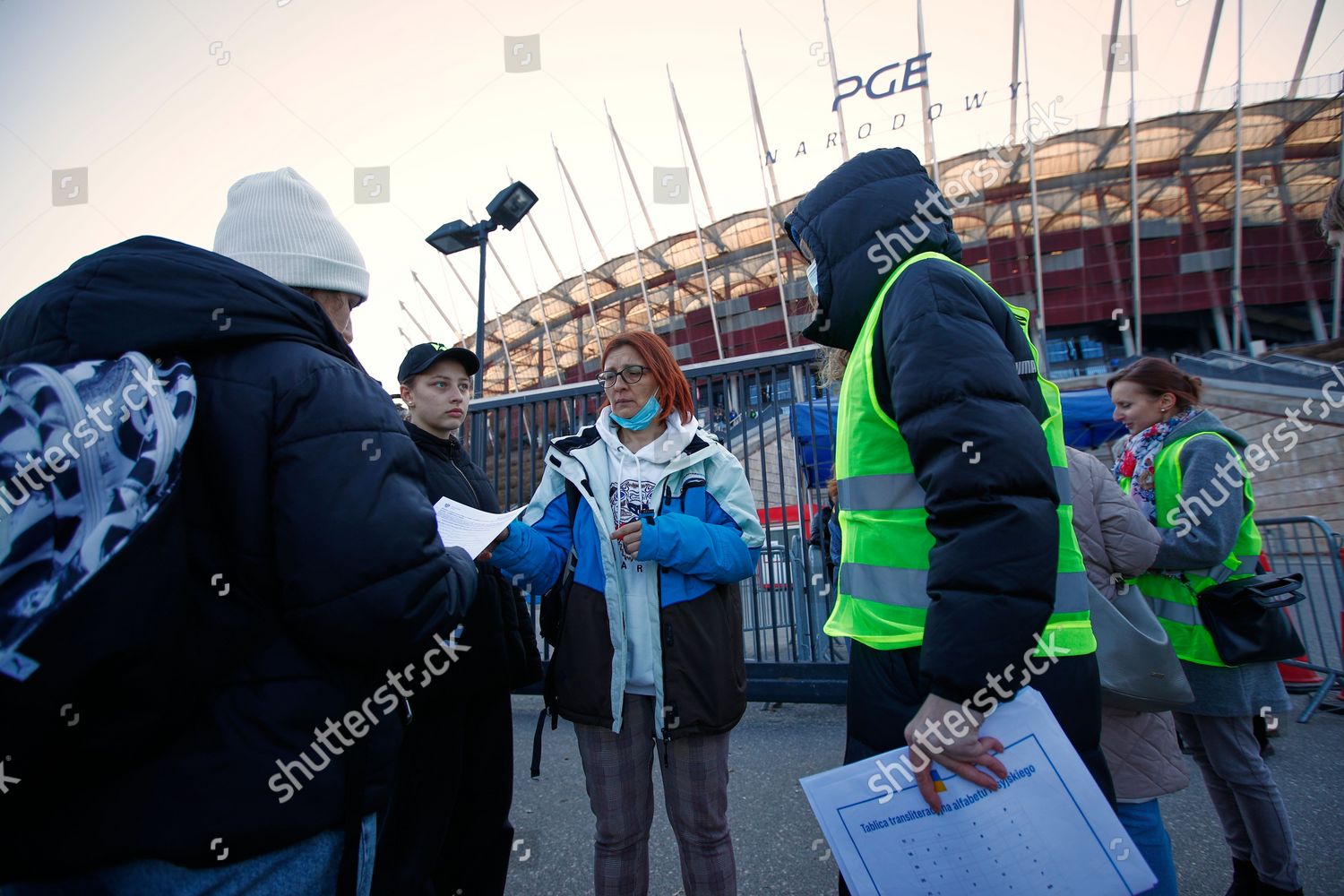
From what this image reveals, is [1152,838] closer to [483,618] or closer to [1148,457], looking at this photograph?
[1148,457]

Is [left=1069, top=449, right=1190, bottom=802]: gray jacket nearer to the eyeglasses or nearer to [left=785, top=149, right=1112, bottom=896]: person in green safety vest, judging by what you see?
[left=785, top=149, right=1112, bottom=896]: person in green safety vest

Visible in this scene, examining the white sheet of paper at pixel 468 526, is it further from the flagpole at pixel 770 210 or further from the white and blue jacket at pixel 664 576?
the flagpole at pixel 770 210

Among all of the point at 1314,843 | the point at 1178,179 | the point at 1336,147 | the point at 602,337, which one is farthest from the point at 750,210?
the point at 1314,843

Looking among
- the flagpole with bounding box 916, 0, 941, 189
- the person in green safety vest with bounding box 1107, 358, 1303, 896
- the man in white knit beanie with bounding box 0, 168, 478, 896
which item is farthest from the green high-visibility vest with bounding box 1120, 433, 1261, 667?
the flagpole with bounding box 916, 0, 941, 189

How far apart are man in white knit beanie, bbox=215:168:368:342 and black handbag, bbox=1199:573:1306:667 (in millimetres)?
3225

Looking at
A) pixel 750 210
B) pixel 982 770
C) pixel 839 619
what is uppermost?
pixel 750 210

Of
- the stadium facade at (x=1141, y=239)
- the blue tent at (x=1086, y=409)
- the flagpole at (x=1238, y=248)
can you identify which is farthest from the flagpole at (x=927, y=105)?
the blue tent at (x=1086, y=409)

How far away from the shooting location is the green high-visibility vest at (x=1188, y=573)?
97.6 inches

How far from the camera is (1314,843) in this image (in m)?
2.66

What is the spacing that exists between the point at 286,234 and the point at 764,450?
3202 mm

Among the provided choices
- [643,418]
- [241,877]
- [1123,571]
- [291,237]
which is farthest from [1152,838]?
[291,237]

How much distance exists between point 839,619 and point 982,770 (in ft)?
1.37

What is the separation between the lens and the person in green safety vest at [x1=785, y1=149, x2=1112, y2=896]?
1.12 meters

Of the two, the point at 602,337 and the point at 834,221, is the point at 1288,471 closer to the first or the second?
the point at 834,221
